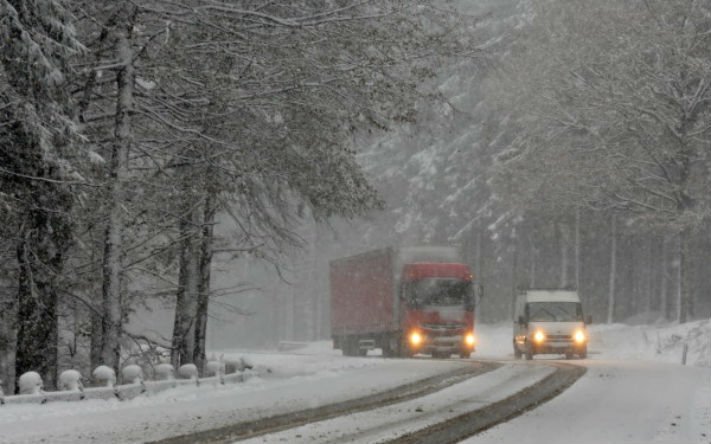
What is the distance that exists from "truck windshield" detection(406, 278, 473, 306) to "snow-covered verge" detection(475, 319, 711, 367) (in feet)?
20.9

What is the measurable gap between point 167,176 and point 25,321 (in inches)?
165

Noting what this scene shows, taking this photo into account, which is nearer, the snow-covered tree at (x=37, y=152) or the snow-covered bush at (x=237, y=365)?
the snow-covered tree at (x=37, y=152)

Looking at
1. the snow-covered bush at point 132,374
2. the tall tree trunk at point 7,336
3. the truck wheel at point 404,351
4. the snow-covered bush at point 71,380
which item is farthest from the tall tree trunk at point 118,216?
the truck wheel at point 404,351

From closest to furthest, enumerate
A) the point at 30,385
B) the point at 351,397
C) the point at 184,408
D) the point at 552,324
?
Answer: the point at 30,385 < the point at 184,408 < the point at 351,397 < the point at 552,324

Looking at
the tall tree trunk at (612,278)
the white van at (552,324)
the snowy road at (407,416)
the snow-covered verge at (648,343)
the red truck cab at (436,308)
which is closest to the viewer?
the snowy road at (407,416)

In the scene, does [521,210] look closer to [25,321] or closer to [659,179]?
[659,179]

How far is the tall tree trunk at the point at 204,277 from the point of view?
22.4 m

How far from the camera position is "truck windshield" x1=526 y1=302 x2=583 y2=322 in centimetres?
3619

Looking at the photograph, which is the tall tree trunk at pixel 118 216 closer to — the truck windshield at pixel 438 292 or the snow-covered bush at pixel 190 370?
the snow-covered bush at pixel 190 370

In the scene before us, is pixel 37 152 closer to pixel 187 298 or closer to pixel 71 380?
pixel 71 380

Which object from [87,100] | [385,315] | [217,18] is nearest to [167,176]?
[87,100]

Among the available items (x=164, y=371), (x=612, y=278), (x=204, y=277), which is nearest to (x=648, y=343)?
(x=612, y=278)

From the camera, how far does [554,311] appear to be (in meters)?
36.3

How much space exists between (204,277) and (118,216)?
5683 millimetres
